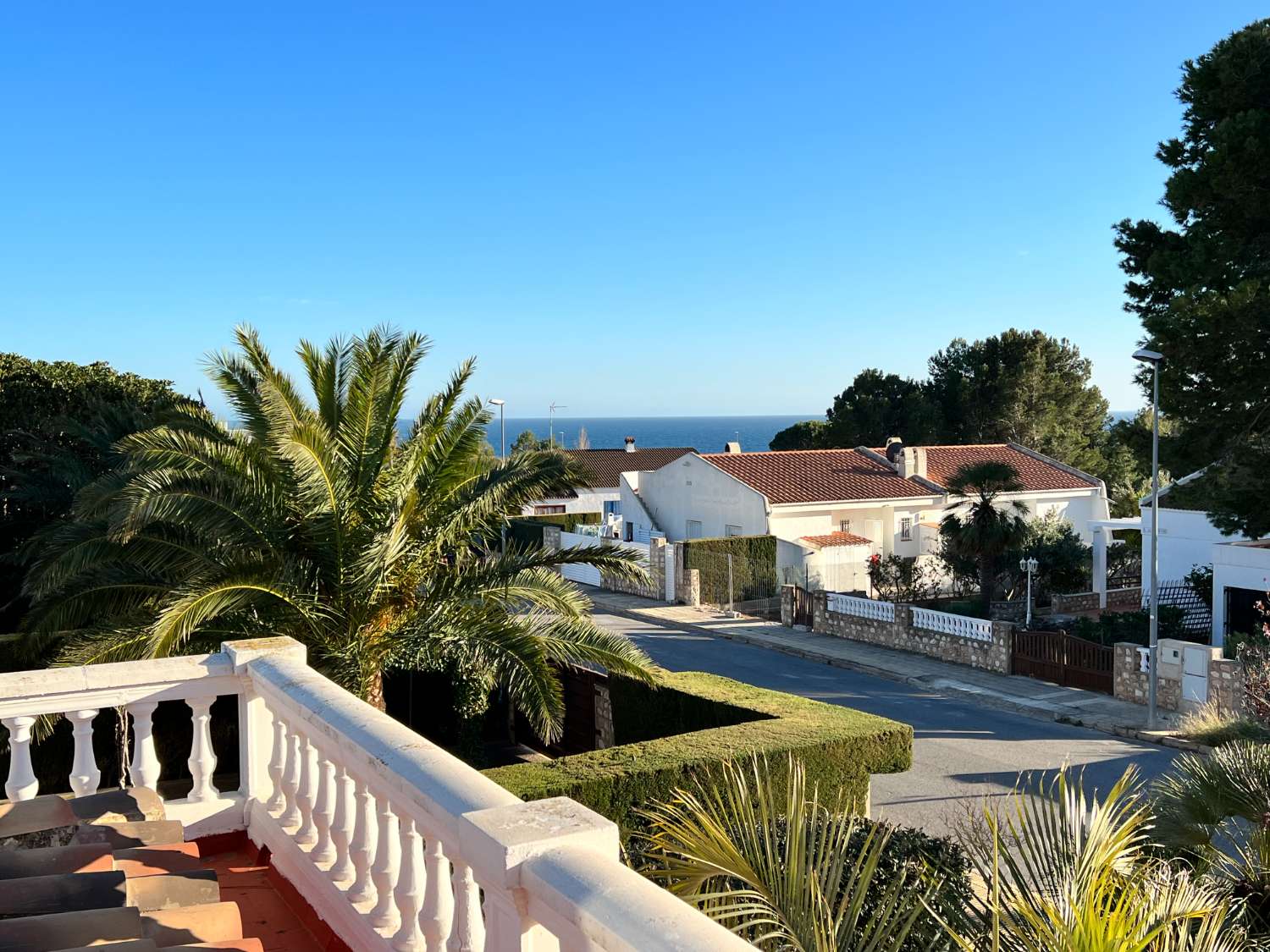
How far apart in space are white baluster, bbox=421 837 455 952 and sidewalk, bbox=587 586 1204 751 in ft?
57.0

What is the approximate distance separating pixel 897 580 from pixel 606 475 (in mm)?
25888

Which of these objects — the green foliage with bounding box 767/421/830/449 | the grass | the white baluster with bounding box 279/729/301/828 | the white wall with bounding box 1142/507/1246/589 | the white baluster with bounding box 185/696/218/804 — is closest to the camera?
the white baluster with bounding box 279/729/301/828

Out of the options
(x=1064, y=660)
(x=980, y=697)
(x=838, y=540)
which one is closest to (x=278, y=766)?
(x=980, y=697)

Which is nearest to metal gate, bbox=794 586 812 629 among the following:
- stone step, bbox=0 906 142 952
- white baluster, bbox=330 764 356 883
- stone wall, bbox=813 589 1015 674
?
stone wall, bbox=813 589 1015 674

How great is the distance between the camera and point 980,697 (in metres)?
21.5

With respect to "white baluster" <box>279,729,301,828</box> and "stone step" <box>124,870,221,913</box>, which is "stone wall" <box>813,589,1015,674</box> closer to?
"white baluster" <box>279,729,301,828</box>

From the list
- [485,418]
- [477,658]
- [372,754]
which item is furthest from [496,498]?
[372,754]

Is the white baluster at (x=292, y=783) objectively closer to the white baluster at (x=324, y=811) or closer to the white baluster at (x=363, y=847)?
the white baluster at (x=324, y=811)

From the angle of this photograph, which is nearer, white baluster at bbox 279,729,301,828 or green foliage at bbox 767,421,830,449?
white baluster at bbox 279,729,301,828

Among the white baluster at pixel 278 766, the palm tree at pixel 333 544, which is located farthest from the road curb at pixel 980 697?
the white baluster at pixel 278 766

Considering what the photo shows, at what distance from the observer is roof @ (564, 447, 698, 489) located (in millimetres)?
56219

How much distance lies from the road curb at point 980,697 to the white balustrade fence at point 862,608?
2.13 metres

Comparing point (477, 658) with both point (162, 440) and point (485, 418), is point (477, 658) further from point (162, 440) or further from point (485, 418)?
point (162, 440)

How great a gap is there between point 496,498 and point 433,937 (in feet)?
28.5
